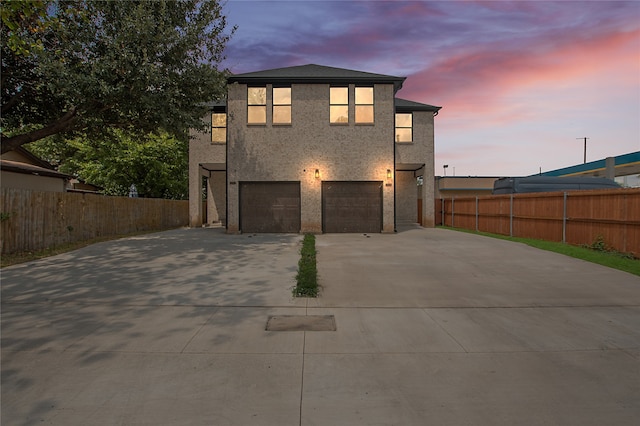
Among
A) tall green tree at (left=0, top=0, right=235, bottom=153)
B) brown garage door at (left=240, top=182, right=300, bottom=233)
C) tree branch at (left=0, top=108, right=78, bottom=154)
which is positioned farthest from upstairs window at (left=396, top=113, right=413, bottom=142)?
tree branch at (left=0, top=108, right=78, bottom=154)

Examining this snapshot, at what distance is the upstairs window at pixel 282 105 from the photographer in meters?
18.5

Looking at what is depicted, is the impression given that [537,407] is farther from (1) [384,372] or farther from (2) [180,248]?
(2) [180,248]

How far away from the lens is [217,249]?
12602 millimetres

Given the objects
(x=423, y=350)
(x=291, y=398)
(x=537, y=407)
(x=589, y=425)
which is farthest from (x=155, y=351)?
(x=589, y=425)

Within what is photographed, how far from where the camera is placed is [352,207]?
61.2ft

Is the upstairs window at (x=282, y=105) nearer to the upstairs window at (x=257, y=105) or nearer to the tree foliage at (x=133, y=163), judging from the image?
the upstairs window at (x=257, y=105)

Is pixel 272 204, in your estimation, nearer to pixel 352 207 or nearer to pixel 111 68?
pixel 352 207

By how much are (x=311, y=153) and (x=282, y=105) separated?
9.66 ft

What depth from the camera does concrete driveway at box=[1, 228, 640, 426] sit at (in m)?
3.05

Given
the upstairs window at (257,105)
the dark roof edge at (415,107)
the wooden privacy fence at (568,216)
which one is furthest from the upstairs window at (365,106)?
the wooden privacy fence at (568,216)

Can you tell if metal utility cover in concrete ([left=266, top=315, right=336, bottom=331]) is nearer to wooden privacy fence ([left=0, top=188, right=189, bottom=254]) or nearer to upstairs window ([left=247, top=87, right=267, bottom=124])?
wooden privacy fence ([left=0, top=188, right=189, bottom=254])

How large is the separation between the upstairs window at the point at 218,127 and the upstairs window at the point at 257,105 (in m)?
4.10

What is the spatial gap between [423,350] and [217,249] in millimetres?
9633

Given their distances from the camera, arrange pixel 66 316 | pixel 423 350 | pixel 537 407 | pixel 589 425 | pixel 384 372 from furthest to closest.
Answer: pixel 66 316, pixel 423 350, pixel 384 372, pixel 537 407, pixel 589 425
